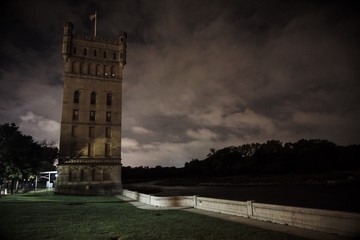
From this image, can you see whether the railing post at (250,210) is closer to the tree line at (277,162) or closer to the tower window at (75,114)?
the tower window at (75,114)

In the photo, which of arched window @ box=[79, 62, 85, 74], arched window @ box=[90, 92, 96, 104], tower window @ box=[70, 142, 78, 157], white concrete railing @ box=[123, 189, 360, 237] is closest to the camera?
Answer: white concrete railing @ box=[123, 189, 360, 237]

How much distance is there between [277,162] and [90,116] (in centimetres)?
10602

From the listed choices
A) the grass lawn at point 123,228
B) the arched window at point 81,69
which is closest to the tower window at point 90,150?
the arched window at point 81,69

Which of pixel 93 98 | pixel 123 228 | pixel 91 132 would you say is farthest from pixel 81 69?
pixel 123 228

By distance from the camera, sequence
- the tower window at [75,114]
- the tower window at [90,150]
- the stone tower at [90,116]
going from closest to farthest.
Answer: the stone tower at [90,116] < the tower window at [90,150] < the tower window at [75,114]

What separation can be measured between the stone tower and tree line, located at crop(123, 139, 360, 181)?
10015cm

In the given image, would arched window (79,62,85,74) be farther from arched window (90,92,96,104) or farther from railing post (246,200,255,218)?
railing post (246,200,255,218)

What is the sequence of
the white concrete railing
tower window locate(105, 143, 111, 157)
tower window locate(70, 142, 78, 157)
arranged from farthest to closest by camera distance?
1. tower window locate(105, 143, 111, 157)
2. tower window locate(70, 142, 78, 157)
3. the white concrete railing

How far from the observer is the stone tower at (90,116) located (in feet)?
169

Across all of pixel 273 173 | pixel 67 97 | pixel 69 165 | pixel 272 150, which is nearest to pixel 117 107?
pixel 67 97

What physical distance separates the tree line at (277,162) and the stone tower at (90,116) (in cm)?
10015

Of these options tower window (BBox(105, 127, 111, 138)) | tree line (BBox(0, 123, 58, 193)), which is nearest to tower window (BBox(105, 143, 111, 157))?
tower window (BBox(105, 127, 111, 138))

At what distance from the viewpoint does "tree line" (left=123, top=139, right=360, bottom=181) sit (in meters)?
123

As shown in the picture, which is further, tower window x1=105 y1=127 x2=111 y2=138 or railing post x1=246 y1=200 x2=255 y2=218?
tower window x1=105 y1=127 x2=111 y2=138
